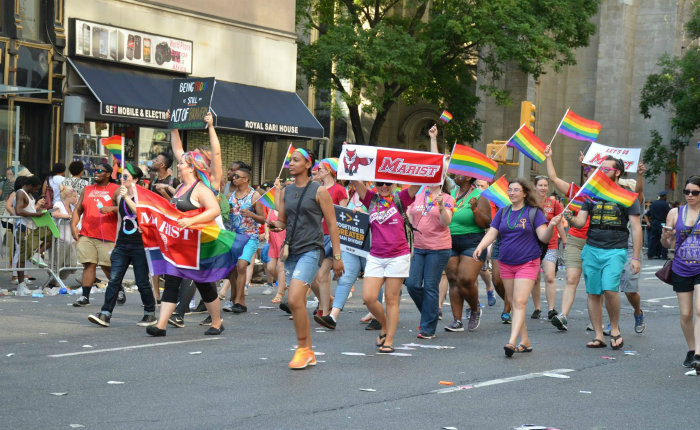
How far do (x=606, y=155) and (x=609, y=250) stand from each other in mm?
2563

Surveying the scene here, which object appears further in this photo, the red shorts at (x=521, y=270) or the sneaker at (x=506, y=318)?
the sneaker at (x=506, y=318)

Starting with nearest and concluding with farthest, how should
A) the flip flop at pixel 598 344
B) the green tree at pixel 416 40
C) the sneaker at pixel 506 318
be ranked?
the flip flop at pixel 598 344, the sneaker at pixel 506 318, the green tree at pixel 416 40

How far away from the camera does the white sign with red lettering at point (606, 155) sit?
12359 millimetres

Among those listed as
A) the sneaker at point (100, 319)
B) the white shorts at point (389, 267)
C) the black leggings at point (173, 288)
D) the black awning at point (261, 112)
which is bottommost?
the sneaker at point (100, 319)

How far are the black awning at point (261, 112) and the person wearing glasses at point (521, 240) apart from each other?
14889 millimetres

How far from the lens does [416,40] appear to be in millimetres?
33750

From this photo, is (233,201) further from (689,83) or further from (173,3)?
(689,83)

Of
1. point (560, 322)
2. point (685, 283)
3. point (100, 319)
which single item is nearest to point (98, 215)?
point (100, 319)

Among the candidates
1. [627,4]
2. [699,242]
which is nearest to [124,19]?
[699,242]

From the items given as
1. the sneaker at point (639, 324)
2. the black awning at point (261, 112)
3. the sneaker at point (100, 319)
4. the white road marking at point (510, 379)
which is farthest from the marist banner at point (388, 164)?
the black awning at point (261, 112)

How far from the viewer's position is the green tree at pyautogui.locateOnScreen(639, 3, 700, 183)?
120ft

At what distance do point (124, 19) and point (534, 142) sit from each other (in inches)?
542

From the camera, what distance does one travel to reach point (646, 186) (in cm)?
4453

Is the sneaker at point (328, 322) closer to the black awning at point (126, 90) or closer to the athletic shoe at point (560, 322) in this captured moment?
the athletic shoe at point (560, 322)
